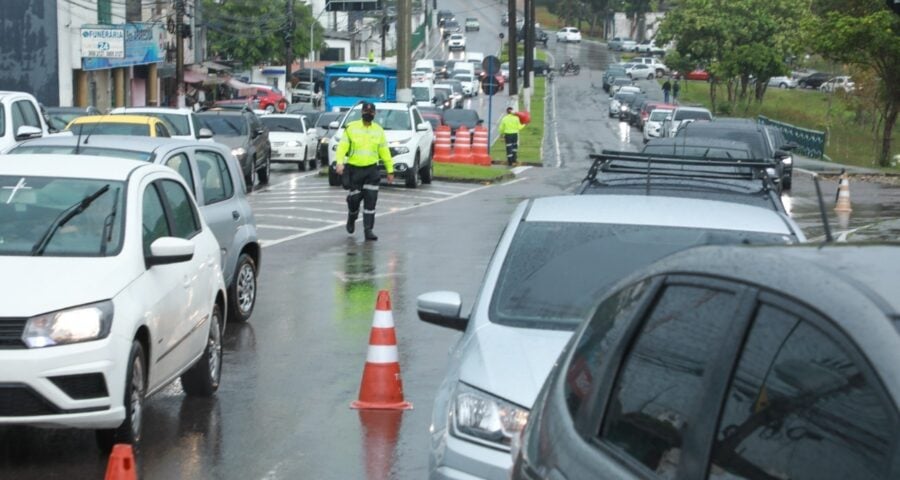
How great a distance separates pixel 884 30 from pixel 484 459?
4000 cm

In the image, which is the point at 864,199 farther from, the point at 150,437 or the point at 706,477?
the point at 706,477

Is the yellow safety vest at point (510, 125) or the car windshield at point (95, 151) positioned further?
the yellow safety vest at point (510, 125)

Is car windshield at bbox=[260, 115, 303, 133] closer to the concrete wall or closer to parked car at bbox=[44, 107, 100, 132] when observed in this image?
parked car at bbox=[44, 107, 100, 132]

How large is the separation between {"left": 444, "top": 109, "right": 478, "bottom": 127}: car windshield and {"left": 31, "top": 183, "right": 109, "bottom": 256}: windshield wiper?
43498 mm

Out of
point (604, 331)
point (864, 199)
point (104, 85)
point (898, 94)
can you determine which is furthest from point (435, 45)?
point (604, 331)

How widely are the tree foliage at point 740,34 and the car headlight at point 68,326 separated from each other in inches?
2667

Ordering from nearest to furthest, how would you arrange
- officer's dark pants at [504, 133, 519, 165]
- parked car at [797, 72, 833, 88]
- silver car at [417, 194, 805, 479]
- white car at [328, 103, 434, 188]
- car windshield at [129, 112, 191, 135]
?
1. silver car at [417, 194, 805, 479]
2. car windshield at [129, 112, 191, 135]
3. white car at [328, 103, 434, 188]
4. officer's dark pants at [504, 133, 519, 165]
5. parked car at [797, 72, 833, 88]

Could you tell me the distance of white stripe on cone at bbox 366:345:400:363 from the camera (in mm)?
9641

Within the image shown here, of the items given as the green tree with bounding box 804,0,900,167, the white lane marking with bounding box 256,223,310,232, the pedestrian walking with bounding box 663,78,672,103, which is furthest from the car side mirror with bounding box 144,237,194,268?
the pedestrian walking with bounding box 663,78,672,103

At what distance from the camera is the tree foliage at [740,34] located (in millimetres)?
73812

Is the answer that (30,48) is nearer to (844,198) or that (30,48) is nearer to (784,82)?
(844,198)

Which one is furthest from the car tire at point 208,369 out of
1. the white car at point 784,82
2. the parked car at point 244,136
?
the white car at point 784,82

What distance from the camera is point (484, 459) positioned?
600cm

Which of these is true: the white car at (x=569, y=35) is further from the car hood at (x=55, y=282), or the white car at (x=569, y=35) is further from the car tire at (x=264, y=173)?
the car hood at (x=55, y=282)
